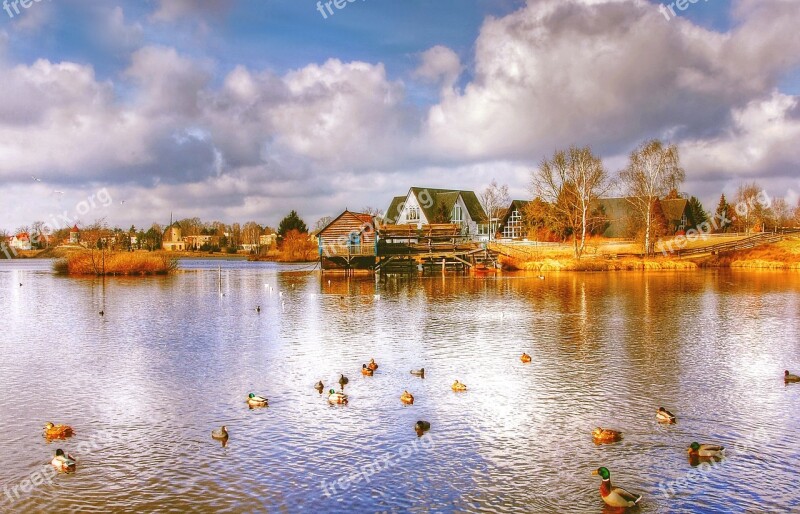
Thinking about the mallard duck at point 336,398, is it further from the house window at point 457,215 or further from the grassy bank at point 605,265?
the house window at point 457,215

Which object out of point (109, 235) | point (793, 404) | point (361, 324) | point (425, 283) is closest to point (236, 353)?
point (361, 324)

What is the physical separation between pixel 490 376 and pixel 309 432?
7867mm

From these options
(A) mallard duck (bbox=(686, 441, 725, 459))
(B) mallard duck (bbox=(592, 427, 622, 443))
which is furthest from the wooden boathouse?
(A) mallard duck (bbox=(686, 441, 725, 459))

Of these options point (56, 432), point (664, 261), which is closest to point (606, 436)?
point (56, 432)

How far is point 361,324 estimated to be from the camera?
34.3 m

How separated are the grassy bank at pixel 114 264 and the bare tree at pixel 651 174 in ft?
209

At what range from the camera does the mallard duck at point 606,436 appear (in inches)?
580

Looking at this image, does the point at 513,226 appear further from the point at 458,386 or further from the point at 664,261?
the point at 458,386

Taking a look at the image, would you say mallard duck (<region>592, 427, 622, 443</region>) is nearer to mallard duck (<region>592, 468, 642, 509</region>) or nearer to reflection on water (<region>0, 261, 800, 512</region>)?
reflection on water (<region>0, 261, 800, 512</region>)

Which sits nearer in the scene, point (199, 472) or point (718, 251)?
point (199, 472)

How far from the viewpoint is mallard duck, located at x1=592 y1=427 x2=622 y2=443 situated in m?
14.7

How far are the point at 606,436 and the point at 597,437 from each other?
0.20m

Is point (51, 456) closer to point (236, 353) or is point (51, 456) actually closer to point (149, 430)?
point (149, 430)

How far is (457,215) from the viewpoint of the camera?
389 ft
